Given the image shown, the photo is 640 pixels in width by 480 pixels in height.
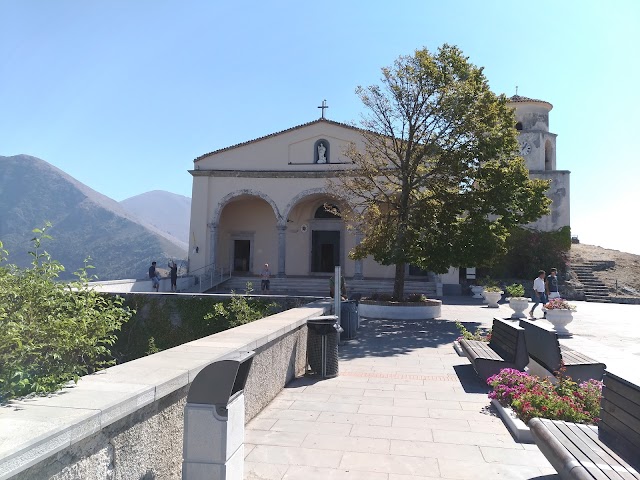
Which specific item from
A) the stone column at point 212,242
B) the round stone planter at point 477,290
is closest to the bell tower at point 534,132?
the round stone planter at point 477,290

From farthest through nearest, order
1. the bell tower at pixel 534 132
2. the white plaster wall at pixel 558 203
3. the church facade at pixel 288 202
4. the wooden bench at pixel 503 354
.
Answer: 1. the bell tower at pixel 534 132
2. the white plaster wall at pixel 558 203
3. the church facade at pixel 288 202
4. the wooden bench at pixel 503 354

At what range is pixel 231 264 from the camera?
33156 millimetres

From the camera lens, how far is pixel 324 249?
3272cm

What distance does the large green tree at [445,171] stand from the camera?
15617mm

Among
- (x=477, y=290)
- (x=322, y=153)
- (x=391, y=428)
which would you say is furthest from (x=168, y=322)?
(x=322, y=153)

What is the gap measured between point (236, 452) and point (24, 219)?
174591 millimetres

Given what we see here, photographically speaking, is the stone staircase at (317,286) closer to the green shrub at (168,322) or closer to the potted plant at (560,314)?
the potted plant at (560,314)

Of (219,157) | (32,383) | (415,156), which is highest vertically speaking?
(219,157)

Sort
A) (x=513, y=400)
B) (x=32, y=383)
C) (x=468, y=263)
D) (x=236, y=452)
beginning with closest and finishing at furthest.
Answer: (x=32, y=383)
(x=236, y=452)
(x=513, y=400)
(x=468, y=263)

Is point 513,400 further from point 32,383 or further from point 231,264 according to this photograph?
point 231,264

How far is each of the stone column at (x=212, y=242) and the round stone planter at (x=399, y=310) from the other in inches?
604

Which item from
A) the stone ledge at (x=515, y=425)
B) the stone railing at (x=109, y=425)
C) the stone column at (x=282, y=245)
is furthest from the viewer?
the stone column at (x=282, y=245)

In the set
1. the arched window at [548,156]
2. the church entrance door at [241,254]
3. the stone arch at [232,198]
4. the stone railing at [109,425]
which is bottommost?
the stone railing at [109,425]

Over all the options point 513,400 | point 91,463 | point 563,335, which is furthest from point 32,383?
point 563,335
